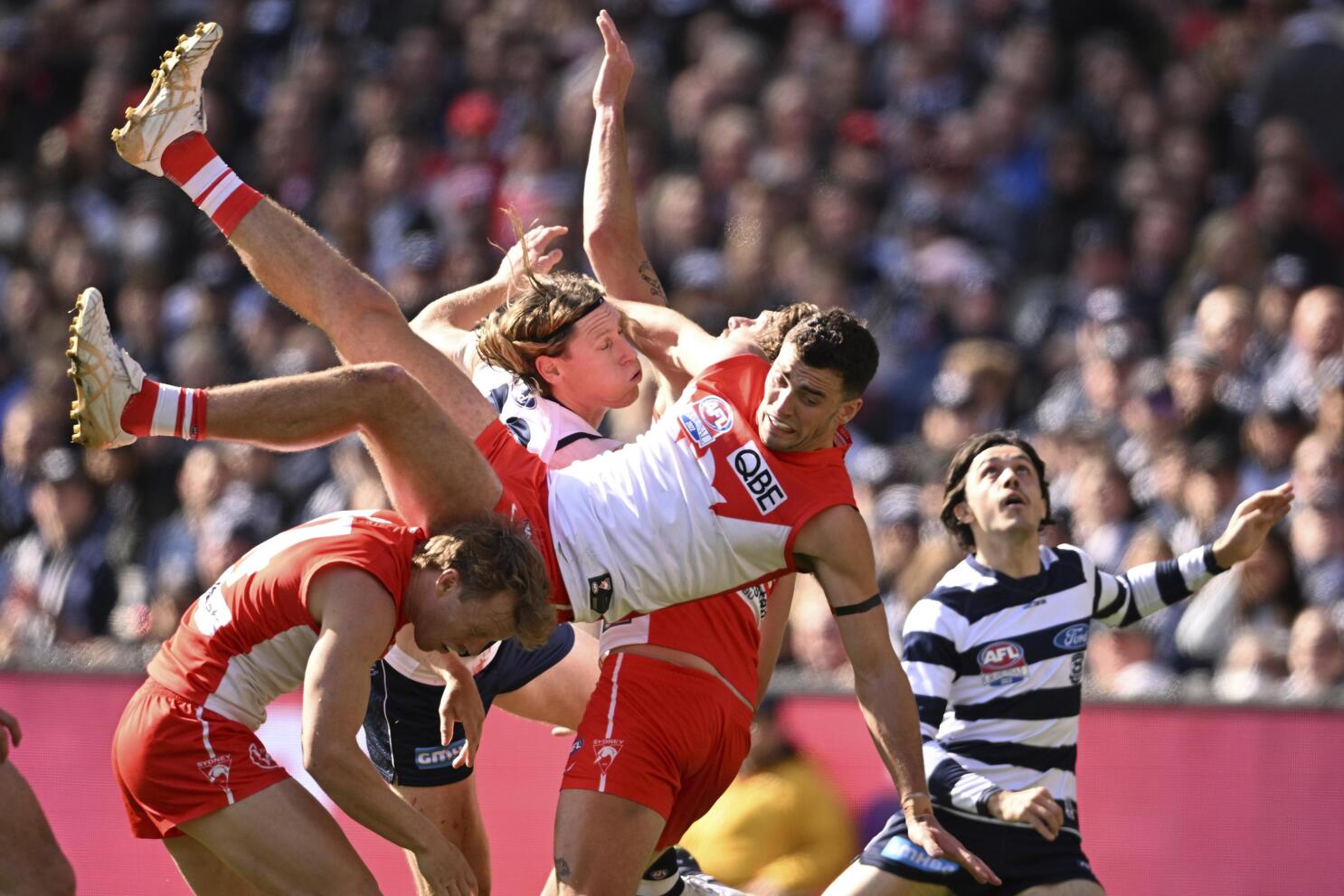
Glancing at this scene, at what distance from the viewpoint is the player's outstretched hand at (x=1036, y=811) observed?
524 cm

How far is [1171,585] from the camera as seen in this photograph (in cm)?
586

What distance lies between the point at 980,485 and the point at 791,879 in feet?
5.89

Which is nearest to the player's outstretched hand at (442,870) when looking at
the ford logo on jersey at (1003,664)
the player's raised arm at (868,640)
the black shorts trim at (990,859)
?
the player's raised arm at (868,640)

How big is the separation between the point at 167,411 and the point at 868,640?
6.22 ft

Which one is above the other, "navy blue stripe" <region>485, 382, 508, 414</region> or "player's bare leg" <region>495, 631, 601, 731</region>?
"navy blue stripe" <region>485, 382, 508, 414</region>

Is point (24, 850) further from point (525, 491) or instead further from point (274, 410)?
point (525, 491)

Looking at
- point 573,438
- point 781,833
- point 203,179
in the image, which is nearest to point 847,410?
point 573,438

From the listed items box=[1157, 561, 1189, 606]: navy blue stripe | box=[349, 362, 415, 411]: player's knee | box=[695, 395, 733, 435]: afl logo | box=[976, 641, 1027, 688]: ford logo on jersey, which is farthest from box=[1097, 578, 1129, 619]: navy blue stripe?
box=[349, 362, 415, 411]: player's knee

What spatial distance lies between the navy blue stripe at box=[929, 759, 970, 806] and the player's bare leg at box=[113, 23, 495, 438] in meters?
1.67

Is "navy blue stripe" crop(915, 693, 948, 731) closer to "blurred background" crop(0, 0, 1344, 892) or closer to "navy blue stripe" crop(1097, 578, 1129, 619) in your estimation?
"navy blue stripe" crop(1097, 578, 1129, 619)

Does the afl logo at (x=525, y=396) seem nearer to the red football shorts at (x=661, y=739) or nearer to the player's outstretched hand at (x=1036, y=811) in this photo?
the red football shorts at (x=661, y=739)

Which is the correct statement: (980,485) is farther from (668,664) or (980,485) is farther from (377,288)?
(377,288)

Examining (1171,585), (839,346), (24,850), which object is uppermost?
(839,346)

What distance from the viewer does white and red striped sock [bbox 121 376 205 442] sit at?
186 inches
